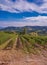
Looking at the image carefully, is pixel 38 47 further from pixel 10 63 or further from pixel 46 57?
pixel 10 63

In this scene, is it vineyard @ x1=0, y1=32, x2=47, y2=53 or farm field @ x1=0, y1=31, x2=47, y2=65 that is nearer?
farm field @ x1=0, y1=31, x2=47, y2=65

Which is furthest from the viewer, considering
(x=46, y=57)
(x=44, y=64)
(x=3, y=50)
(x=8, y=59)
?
(x=3, y=50)

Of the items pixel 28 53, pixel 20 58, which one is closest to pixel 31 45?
pixel 28 53

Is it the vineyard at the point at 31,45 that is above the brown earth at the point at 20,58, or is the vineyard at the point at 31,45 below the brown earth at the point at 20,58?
above

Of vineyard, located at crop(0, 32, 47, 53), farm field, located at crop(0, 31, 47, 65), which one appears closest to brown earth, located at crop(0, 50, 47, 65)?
farm field, located at crop(0, 31, 47, 65)

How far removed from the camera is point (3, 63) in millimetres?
4164

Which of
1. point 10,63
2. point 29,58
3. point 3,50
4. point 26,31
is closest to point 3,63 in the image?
point 10,63

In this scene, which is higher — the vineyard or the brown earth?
the vineyard

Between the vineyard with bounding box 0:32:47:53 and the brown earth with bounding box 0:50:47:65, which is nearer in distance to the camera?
the brown earth with bounding box 0:50:47:65

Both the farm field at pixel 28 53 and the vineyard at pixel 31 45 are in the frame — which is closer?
the farm field at pixel 28 53

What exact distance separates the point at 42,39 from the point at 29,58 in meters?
1.45

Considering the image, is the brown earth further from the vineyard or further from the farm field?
the vineyard

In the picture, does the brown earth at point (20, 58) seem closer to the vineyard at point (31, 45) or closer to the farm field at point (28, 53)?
the farm field at point (28, 53)

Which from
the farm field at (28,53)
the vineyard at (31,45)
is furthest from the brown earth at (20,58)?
the vineyard at (31,45)
